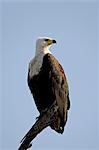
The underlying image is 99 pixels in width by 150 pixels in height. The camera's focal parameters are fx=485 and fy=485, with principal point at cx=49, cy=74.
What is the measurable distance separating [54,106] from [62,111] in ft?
0.52

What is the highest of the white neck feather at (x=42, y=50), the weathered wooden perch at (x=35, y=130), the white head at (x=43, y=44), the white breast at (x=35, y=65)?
the white head at (x=43, y=44)

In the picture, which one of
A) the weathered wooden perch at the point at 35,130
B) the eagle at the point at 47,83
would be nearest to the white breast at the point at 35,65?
the eagle at the point at 47,83

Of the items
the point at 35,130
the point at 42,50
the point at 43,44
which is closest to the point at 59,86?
the point at 42,50

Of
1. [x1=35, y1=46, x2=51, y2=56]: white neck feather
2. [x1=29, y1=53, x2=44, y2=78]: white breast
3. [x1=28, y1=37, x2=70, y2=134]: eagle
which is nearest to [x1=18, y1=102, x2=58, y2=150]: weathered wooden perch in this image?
[x1=28, y1=37, x2=70, y2=134]: eagle

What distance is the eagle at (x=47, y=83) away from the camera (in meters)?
8.38

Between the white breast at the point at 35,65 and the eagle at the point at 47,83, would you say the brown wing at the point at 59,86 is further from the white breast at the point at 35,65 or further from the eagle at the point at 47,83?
the white breast at the point at 35,65

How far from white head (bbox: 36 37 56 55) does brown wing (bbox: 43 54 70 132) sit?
259 mm

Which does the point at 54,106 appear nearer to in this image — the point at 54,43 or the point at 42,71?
the point at 42,71

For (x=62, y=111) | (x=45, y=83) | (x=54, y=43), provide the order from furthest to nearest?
(x=54, y=43), (x=45, y=83), (x=62, y=111)

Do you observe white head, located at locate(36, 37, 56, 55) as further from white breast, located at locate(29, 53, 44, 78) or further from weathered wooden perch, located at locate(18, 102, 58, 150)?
weathered wooden perch, located at locate(18, 102, 58, 150)

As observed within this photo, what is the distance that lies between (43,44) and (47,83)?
0.94 m

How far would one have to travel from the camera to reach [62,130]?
8.33m

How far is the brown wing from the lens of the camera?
27.0ft

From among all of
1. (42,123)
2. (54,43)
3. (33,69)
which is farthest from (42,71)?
(42,123)
